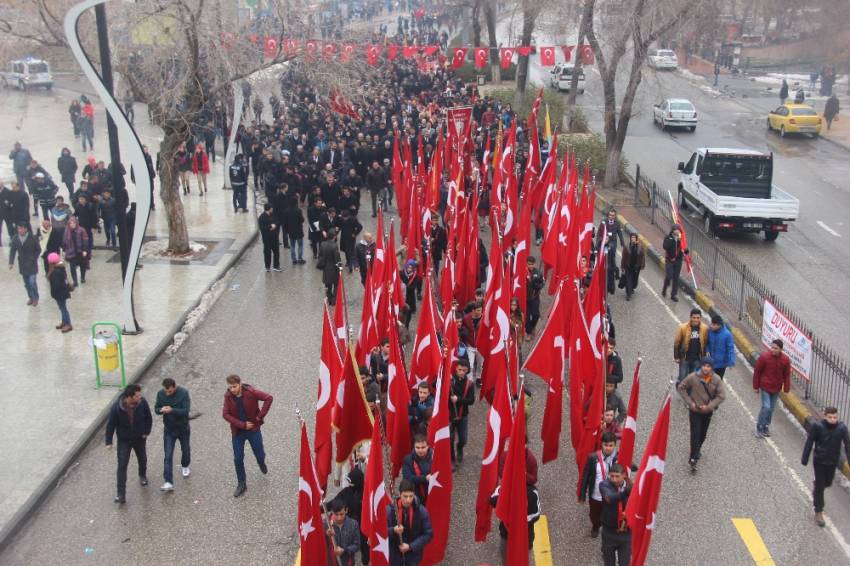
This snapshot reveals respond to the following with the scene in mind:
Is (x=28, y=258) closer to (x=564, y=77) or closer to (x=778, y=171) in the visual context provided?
(x=778, y=171)

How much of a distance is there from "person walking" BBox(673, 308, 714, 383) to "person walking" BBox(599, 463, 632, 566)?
4.02 metres

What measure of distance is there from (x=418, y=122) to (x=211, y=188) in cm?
699

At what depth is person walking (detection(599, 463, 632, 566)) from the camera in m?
8.17

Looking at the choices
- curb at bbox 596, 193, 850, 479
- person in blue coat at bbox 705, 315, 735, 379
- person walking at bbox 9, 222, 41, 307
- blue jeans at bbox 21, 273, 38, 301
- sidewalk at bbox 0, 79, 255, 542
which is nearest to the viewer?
sidewalk at bbox 0, 79, 255, 542

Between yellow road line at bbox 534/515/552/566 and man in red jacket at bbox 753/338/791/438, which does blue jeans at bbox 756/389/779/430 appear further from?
yellow road line at bbox 534/515/552/566

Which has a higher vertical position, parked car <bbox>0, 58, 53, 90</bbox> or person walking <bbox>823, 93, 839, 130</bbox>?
parked car <bbox>0, 58, 53, 90</bbox>

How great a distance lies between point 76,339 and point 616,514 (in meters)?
9.46

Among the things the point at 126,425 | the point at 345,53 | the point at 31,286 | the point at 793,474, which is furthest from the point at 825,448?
the point at 345,53

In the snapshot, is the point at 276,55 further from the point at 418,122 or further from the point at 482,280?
the point at 418,122

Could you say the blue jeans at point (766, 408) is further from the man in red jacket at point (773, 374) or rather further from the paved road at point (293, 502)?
the paved road at point (293, 502)

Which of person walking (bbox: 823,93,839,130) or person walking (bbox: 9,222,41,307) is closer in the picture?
person walking (bbox: 9,222,41,307)

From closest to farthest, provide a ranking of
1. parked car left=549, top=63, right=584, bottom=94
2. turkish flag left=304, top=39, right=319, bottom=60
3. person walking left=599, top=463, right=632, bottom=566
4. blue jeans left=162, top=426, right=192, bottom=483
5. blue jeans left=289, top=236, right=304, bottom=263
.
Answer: person walking left=599, top=463, right=632, bottom=566, blue jeans left=162, top=426, right=192, bottom=483, blue jeans left=289, top=236, right=304, bottom=263, turkish flag left=304, top=39, right=319, bottom=60, parked car left=549, top=63, right=584, bottom=94

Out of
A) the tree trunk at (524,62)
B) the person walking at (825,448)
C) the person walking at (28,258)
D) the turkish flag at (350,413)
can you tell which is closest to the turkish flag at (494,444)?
the turkish flag at (350,413)

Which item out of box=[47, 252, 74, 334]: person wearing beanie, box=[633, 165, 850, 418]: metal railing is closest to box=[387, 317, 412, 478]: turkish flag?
box=[633, 165, 850, 418]: metal railing
